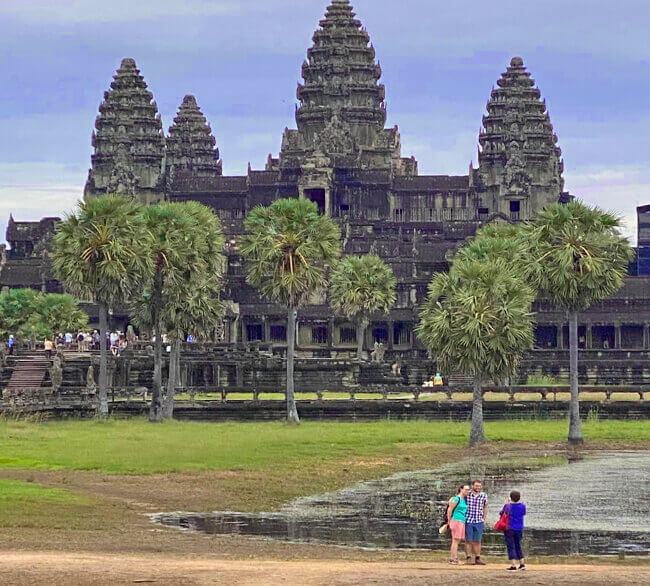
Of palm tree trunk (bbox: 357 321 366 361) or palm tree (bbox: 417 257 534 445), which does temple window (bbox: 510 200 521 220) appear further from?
palm tree (bbox: 417 257 534 445)

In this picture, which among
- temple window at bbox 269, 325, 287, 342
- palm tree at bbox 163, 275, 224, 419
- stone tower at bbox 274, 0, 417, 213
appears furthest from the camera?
stone tower at bbox 274, 0, 417, 213

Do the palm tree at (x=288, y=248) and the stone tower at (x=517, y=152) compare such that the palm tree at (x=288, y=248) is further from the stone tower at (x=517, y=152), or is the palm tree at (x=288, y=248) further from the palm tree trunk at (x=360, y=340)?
the stone tower at (x=517, y=152)

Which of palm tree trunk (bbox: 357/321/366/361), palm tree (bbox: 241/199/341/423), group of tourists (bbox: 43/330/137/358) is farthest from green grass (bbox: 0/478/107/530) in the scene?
palm tree trunk (bbox: 357/321/366/361)

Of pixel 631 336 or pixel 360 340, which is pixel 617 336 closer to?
pixel 631 336

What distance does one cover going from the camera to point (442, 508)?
5528 cm

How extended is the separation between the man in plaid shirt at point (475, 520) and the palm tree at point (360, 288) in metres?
81.2

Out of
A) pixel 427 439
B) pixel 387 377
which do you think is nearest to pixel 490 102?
pixel 387 377

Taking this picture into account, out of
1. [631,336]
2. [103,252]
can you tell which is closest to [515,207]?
[631,336]

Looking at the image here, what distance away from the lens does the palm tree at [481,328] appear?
76750mm

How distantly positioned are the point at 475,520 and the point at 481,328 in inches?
1385

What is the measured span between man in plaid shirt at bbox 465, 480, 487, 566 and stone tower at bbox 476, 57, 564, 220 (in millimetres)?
140090

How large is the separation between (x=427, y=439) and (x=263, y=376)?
3385 centimetres

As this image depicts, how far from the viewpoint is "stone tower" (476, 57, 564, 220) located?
604ft

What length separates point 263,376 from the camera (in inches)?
4370
